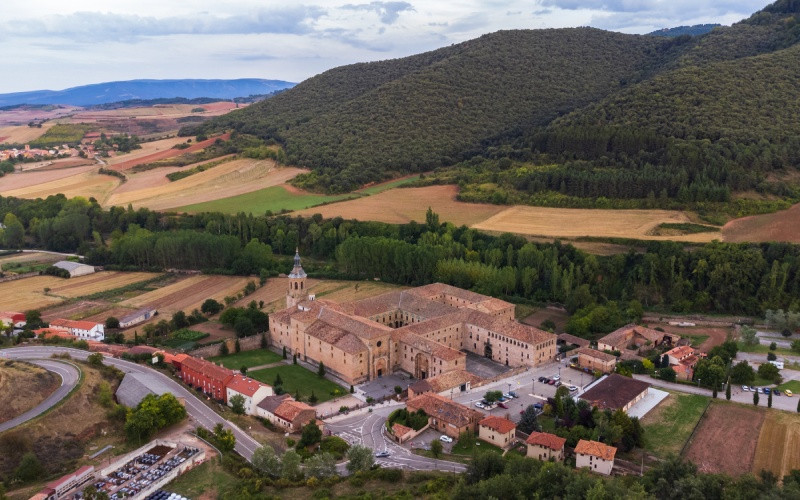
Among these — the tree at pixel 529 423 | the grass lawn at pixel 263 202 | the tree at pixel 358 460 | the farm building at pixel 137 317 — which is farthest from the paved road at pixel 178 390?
the grass lawn at pixel 263 202

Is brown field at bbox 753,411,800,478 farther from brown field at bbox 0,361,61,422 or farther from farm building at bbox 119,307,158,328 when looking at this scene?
farm building at bbox 119,307,158,328

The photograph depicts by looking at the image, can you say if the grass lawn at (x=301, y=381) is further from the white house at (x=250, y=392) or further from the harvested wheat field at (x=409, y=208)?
the harvested wheat field at (x=409, y=208)

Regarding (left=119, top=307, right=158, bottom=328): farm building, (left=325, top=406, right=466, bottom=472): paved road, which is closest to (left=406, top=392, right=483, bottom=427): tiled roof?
(left=325, top=406, right=466, bottom=472): paved road

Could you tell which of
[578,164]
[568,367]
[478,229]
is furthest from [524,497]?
[578,164]

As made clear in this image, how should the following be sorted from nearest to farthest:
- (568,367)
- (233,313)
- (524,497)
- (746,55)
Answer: (524,497) → (568,367) → (233,313) → (746,55)

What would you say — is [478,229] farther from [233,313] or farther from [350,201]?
[233,313]

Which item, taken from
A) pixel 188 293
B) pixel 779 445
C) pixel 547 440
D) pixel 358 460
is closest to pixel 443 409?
pixel 547 440

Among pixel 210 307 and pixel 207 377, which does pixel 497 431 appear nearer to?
pixel 207 377
